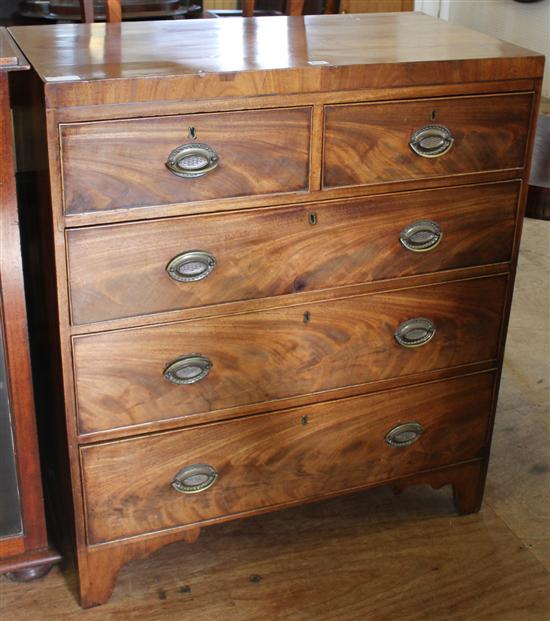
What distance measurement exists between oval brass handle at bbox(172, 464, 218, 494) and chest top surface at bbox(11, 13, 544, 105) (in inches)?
29.1

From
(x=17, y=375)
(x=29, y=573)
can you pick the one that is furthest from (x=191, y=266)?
(x=29, y=573)

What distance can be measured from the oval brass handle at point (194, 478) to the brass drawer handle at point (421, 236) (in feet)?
1.93

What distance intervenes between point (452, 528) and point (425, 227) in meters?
0.75

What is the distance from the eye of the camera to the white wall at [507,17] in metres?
5.59

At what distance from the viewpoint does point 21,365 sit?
70.5 inches

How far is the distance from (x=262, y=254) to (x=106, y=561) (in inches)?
27.3

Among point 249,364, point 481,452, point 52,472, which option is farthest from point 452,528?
point 52,472

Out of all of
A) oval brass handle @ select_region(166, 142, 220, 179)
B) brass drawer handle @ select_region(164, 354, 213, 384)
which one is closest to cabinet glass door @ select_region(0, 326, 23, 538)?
brass drawer handle @ select_region(164, 354, 213, 384)

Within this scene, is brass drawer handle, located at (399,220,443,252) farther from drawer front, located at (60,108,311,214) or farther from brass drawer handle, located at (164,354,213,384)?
brass drawer handle, located at (164,354,213,384)

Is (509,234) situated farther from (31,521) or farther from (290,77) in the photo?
(31,521)

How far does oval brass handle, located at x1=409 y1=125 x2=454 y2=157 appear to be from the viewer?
70.5 inches

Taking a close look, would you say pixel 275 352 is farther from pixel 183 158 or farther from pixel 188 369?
pixel 183 158

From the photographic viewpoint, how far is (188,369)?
71.5 inches

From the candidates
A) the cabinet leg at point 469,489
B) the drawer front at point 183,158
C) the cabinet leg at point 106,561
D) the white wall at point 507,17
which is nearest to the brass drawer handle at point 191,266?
the drawer front at point 183,158
